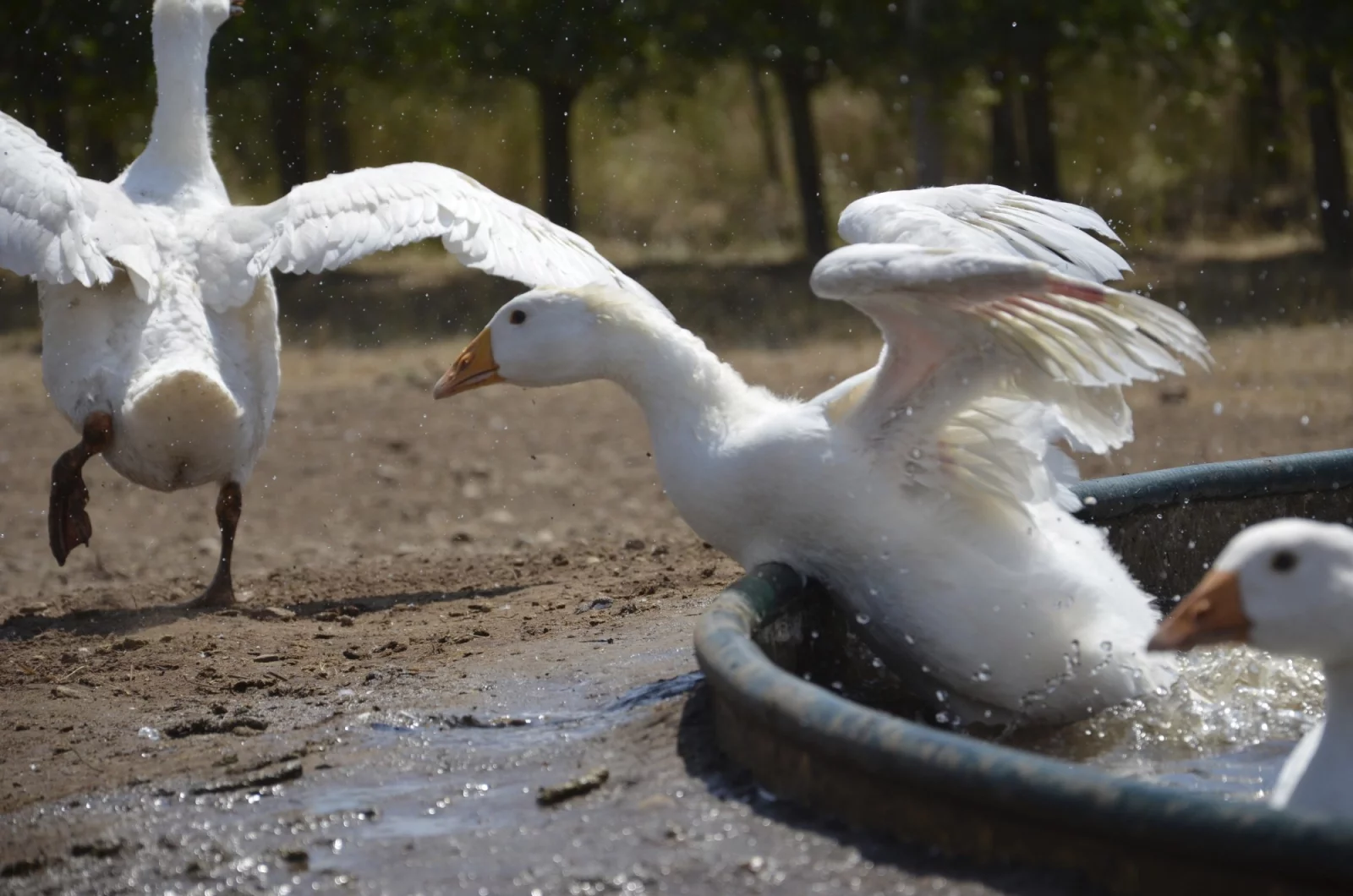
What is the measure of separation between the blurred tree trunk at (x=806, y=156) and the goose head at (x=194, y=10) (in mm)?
9474

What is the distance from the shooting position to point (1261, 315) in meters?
13.5

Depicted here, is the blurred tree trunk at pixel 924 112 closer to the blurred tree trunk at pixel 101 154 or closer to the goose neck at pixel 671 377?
the blurred tree trunk at pixel 101 154

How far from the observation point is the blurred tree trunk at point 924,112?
15430 mm

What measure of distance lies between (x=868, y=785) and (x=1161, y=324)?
54.2 inches

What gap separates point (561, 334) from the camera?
4.68 metres

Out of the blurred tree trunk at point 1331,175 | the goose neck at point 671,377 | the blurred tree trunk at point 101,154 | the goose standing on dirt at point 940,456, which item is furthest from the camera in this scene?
the blurred tree trunk at point 101,154

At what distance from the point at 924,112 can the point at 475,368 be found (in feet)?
37.2

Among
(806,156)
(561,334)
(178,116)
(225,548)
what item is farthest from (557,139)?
(561,334)

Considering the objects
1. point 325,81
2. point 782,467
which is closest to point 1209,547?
point 782,467

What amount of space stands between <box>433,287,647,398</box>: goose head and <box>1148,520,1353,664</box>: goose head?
1.77 metres

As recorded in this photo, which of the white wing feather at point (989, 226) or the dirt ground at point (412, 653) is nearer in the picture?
the dirt ground at point (412, 653)

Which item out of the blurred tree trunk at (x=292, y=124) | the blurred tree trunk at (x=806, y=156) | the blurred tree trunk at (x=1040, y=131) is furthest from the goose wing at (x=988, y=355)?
the blurred tree trunk at (x=292, y=124)

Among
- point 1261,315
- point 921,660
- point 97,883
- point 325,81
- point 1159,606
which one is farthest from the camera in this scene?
point 325,81

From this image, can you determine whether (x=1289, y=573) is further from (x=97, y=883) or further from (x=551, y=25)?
(x=551, y=25)
